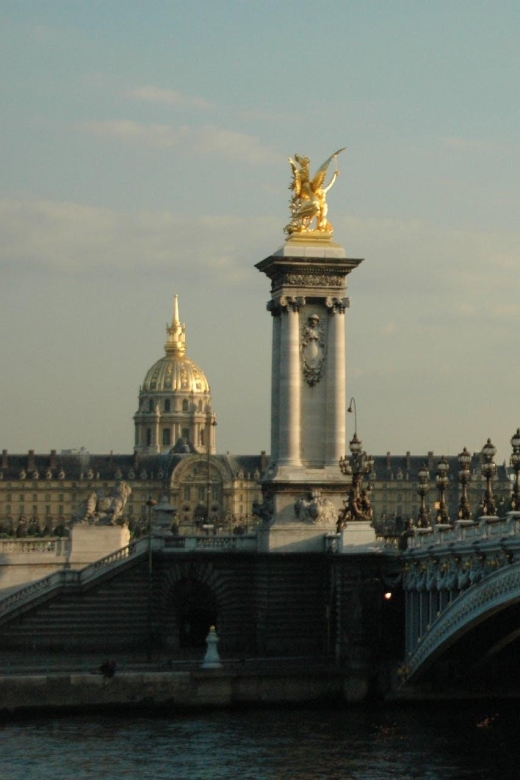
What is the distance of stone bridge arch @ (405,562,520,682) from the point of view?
55.3 meters

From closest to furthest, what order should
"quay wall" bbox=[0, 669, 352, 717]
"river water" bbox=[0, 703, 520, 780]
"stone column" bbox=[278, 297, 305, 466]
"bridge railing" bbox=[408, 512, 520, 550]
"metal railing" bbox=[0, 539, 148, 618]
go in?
"river water" bbox=[0, 703, 520, 780]
"bridge railing" bbox=[408, 512, 520, 550]
"quay wall" bbox=[0, 669, 352, 717]
"metal railing" bbox=[0, 539, 148, 618]
"stone column" bbox=[278, 297, 305, 466]

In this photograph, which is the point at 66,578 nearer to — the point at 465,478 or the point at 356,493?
the point at 356,493

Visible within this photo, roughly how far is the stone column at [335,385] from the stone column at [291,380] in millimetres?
1102

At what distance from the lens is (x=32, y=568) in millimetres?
84938

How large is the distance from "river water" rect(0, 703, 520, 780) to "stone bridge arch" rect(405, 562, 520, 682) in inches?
62.7

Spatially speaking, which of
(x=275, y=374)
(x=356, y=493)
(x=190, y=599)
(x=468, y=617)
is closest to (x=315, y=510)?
(x=356, y=493)

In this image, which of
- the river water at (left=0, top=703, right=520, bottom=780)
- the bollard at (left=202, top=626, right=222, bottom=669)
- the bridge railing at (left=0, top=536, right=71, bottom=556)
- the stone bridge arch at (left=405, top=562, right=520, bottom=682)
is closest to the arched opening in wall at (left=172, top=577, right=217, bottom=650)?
the bollard at (left=202, top=626, right=222, bottom=669)

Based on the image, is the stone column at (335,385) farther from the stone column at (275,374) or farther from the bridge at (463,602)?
the bridge at (463,602)

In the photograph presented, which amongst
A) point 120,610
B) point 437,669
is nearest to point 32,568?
point 120,610

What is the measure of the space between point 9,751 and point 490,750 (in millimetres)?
12846

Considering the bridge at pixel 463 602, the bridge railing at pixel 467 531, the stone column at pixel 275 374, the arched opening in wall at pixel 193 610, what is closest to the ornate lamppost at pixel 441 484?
the bridge railing at pixel 467 531

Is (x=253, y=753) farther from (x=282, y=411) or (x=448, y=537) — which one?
(x=282, y=411)

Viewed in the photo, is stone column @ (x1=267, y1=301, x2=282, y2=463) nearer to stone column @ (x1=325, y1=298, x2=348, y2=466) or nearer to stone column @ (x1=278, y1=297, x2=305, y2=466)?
stone column @ (x1=278, y1=297, x2=305, y2=466)

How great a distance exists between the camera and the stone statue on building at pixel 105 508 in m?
86.8
